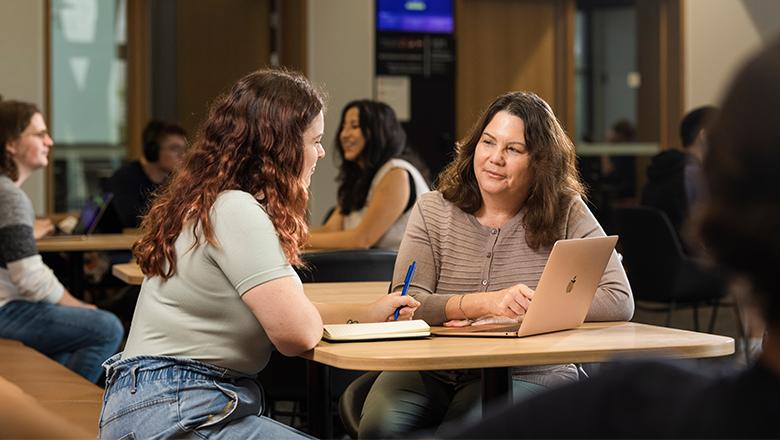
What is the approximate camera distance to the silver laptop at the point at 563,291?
2.26 metres

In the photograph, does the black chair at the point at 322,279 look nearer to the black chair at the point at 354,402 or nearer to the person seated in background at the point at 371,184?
the black chair at the point at 354,402

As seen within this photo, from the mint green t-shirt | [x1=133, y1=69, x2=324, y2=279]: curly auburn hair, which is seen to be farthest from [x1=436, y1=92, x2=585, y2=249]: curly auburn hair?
the mint green t-shirt

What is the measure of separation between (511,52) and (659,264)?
3973mm

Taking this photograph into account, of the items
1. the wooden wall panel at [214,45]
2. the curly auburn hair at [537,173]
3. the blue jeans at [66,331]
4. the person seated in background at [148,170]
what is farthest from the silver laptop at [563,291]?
the wooden wall panel at [214,45]

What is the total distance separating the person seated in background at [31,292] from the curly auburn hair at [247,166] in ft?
6.09

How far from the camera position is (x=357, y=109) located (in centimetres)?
496

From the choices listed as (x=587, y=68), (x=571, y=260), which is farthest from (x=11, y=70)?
(x=571, y=260)

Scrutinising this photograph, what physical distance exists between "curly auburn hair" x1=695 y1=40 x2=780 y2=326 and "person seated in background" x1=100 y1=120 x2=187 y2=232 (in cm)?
573

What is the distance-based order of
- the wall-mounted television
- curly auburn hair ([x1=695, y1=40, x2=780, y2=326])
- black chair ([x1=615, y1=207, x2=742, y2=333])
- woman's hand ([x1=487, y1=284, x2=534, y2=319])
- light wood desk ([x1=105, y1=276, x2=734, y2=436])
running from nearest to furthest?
curly auburn hair ([x1=695, y1=40, x2=780, y2=326]) < light wood desk ([x1=105, y1=276, x2=734, y2=436]) < woman's hand ([x1=487, y1=284, x2=534, y2=319]) < black chair ([x1=615, y1=207, x2=742, y2=333]) < the wall-mounted television

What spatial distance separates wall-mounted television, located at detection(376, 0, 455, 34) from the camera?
8453 mm

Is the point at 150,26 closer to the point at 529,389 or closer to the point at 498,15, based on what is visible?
the point at 498,15

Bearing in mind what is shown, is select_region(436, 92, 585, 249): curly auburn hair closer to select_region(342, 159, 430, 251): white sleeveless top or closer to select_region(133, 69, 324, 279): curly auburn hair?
select_region(133, 69, 324, 279): curly auburn hair

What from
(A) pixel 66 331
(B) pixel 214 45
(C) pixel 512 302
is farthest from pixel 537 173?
(B) pixel 214 45

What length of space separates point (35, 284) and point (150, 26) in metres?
5.23
